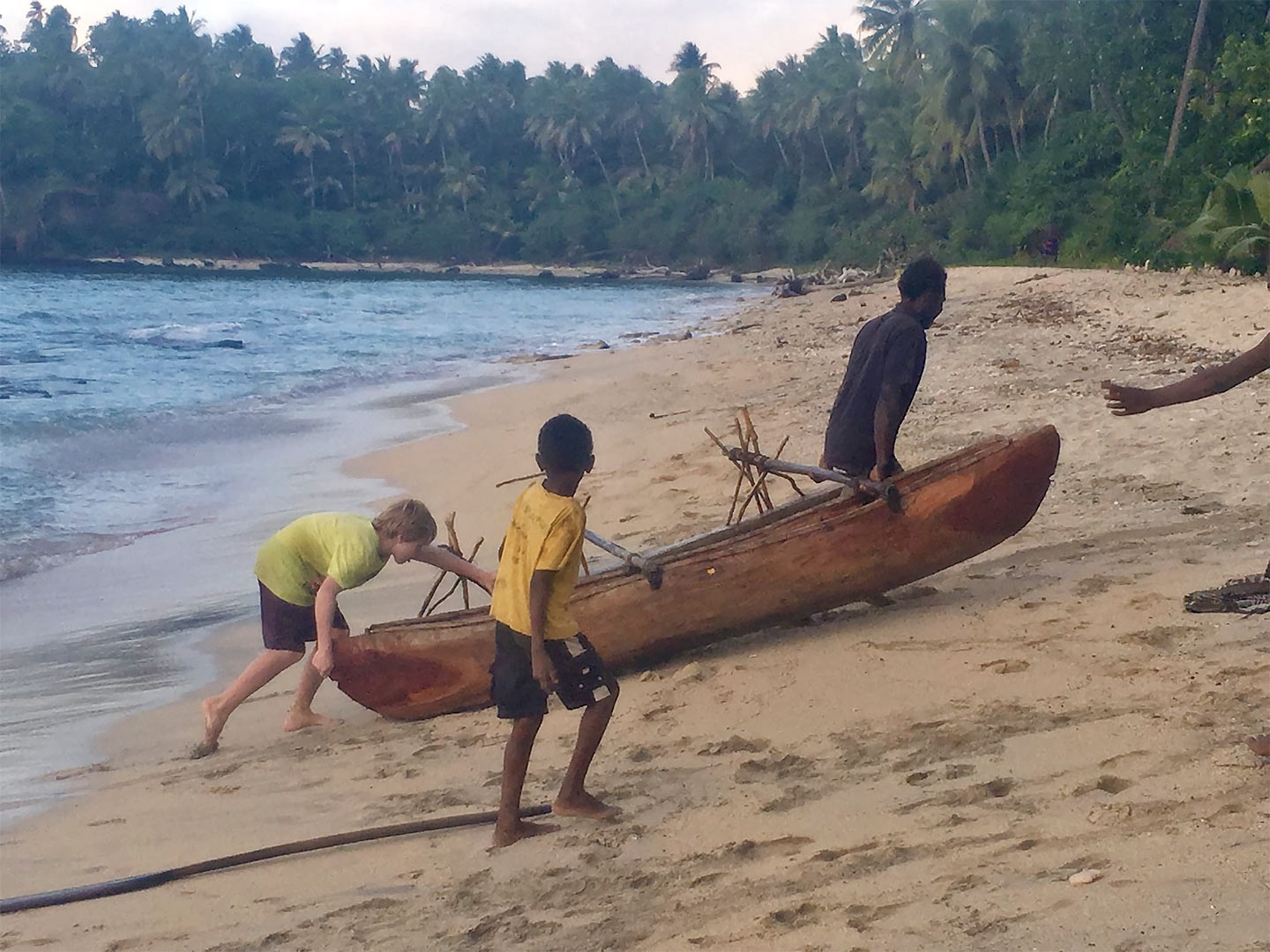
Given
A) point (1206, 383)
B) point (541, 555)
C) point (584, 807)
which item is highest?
point (1206, 383)

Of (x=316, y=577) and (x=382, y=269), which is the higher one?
(x=382, y=269)

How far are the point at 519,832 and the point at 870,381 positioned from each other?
2539 mm

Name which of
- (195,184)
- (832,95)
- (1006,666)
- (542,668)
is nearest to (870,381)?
(1006,666)

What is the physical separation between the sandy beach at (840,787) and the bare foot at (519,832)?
0.15ft

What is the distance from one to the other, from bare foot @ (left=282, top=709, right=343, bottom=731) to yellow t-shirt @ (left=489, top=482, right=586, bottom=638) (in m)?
1.76

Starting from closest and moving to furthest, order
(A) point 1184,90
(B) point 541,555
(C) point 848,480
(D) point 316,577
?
(B) point 541,555, (C) point 848,480, (D) point 316,577, (A) point 1184,90

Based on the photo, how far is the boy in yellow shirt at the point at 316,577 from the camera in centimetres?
486

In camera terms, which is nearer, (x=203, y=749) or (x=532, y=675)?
(x=532, y=675)

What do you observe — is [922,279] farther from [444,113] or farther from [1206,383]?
[444,113]

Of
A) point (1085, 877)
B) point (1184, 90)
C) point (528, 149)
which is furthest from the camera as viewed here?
point (528, 149)

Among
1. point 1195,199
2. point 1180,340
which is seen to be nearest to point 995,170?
point 1195,199

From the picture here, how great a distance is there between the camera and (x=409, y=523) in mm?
4824

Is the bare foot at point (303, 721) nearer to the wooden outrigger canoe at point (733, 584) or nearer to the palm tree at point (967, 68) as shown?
the wooden outrigger canoe at point (733, 584)

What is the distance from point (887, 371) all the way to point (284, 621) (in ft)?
9.04
